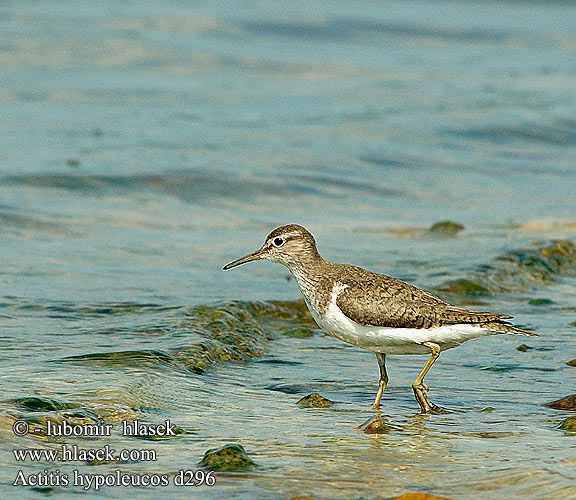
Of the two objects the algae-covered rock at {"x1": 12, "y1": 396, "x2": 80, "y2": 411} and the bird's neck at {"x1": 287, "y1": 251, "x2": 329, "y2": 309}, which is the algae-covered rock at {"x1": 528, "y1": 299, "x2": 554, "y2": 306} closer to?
the bird's neck at {"x1": 287, "y1": 251, "x2": 329, "y2": 309}

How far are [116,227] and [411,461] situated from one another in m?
7.28

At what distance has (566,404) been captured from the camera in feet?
22.6

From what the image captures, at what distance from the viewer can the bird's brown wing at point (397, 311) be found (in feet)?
22.4

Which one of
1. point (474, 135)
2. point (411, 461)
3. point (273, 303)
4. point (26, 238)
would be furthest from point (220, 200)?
point (411, 461)

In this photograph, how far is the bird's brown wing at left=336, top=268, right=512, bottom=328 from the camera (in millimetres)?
6820

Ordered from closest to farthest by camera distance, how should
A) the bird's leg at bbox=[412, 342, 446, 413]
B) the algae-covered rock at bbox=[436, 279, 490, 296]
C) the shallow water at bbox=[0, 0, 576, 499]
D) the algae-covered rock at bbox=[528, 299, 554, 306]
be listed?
the shallow water at bbox=[0, 0, 576, 499]
the bird's leg at bbox=[412, 342, 446, 413]
the algae-covered rock at bbox=[528, 299, 554, 306]
the algae-covered rock at bbox=[436, 279, 490, 296]

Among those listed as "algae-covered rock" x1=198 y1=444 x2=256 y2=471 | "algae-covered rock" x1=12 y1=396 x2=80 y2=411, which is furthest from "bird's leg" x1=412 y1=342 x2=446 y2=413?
"algae-covered rock" x1=12 y1=396 x2=80 y2=411

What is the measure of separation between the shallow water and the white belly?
1.36 ft

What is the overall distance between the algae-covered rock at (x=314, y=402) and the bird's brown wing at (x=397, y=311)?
546 millimetres

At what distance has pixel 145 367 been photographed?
742 centimetres

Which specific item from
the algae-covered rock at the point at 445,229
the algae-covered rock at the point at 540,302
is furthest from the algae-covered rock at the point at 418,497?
the algae-covered rock at the point at 445,229

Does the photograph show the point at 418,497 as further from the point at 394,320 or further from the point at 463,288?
the point at 463,288

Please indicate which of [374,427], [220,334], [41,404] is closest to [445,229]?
[220,334]
